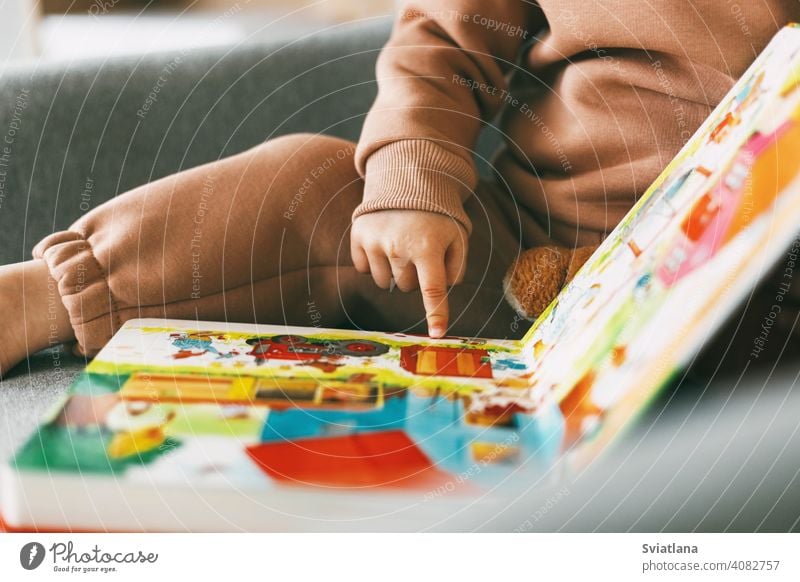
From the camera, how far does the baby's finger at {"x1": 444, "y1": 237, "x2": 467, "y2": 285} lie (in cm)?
34

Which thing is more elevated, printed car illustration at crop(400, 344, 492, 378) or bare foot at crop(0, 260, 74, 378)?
printed car illustration at crop(400, 344, 492, 378)

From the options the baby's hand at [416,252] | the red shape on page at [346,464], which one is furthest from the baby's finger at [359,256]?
the red shape on page at [346,464]

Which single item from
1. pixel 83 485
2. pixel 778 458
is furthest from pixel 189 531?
pixel 778 458

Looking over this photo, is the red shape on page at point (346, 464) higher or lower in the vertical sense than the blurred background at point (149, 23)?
lower

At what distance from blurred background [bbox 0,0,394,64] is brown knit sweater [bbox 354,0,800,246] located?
0.06m

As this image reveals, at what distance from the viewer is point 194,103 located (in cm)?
42

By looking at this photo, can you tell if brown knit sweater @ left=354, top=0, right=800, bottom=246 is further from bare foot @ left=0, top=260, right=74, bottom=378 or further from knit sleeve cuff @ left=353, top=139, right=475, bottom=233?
bare foot @ left=0, top=260, right=74, bottom=378

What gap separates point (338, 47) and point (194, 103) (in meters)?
0.09

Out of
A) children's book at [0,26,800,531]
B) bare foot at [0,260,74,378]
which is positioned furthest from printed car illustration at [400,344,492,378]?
bare foot at [0,260,74,378]

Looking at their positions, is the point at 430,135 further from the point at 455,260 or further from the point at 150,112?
the point at 150,112

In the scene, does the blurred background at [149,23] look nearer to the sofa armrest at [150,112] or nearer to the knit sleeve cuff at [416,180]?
the sofa armrest at [150,112]

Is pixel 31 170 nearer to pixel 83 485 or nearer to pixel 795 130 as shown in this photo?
pixel 83 485

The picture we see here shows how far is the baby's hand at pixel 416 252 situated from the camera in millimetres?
327

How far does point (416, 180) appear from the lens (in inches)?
13.1
